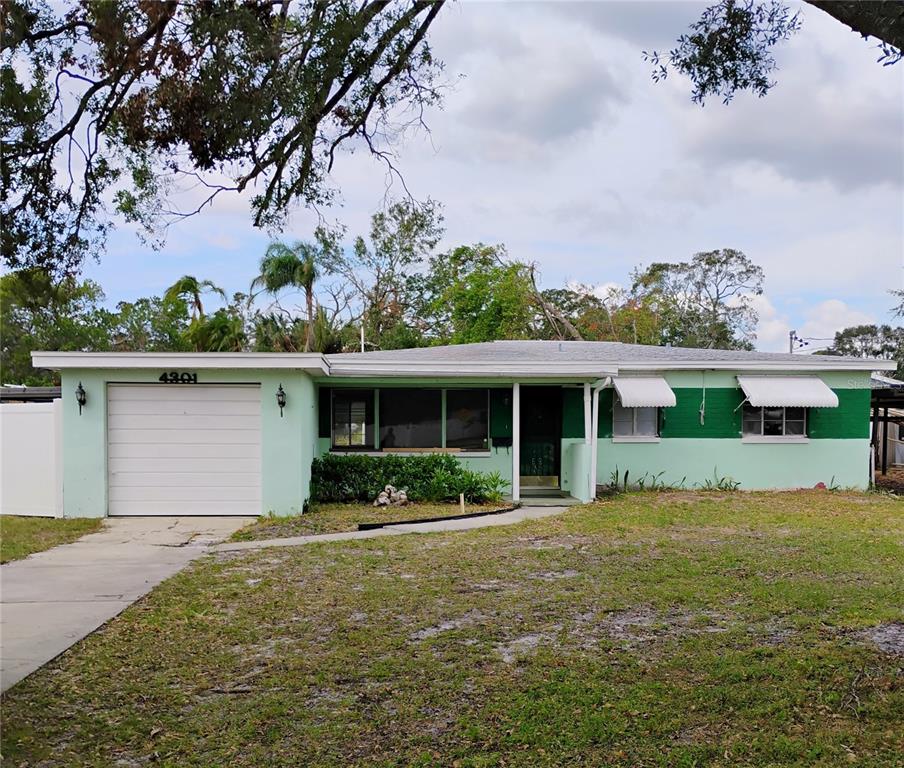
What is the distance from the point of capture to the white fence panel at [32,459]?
12.2m

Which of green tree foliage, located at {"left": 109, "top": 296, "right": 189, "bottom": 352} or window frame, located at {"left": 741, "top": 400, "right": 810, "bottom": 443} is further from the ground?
green tree foliage, located at {"left": 109, "top": 296, "right": 189, "bottom": 352}

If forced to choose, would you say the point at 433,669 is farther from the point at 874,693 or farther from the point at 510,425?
the point at 510,425

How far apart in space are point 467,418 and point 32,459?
Answer: 24.6ft

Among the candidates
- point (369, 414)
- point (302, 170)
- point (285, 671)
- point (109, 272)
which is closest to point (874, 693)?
point (285, 671)

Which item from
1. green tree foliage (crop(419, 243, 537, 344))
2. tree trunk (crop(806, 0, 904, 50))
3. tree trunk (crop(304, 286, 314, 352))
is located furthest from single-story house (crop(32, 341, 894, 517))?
green tree foliage (crop(419, 243, 537, 344))

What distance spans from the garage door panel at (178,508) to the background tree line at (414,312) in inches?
590

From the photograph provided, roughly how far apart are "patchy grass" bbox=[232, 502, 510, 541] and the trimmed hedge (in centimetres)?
28

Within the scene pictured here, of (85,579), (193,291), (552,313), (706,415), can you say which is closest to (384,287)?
(552,313)

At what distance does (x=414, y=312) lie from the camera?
121 ft

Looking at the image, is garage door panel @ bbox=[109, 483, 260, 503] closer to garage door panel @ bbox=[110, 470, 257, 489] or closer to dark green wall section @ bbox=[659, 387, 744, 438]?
garage door panel @ bbox=[110, 470, 257, 489]

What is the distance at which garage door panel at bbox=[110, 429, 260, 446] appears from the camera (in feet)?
40.7

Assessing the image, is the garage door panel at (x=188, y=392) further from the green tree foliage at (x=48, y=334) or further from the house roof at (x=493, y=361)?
the green tree foliage at (x=48, y=334)

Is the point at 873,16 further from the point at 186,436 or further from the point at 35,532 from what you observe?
the point at 35,532

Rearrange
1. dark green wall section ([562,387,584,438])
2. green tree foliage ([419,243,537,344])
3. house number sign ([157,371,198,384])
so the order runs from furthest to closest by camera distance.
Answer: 1. green tree foliage ([419,243,537,344])
2. dark green wall section ([562,387,584,438])
3. house number sign ([157,371,198,384])
